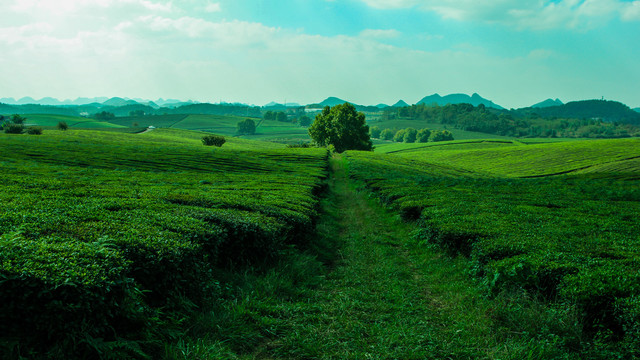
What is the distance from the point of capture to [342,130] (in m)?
90.8

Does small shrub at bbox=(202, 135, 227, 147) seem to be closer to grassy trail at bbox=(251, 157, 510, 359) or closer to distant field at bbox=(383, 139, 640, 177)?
distant field at bbox=(383, 139, 640, 177)

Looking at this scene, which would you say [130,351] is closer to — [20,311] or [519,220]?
[20,311]

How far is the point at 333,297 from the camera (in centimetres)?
798

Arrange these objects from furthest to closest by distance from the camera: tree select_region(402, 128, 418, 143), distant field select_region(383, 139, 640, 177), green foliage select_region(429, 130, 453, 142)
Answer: tree select_region(402, 128, 418, 143), green foliage select_region(429, 130, 453, 142), distant field select_region(383, 139, 640, 177)

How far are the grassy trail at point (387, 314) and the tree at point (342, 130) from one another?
3163 inches

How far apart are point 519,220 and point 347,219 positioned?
8.54 metres

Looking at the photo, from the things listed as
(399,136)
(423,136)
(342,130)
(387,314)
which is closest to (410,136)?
(423,136)

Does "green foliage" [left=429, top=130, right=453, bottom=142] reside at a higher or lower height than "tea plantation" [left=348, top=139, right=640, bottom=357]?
higher

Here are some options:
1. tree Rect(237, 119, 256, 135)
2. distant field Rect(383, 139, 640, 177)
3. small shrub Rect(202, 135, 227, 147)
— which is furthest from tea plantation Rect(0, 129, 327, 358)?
tree Rect(237, 119, 256, 135)

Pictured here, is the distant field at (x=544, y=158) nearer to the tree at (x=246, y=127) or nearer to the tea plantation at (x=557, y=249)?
the tea plantation at (x=557, y=249)

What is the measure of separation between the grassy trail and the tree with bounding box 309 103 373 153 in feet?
264

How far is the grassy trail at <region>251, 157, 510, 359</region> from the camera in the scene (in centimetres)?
576

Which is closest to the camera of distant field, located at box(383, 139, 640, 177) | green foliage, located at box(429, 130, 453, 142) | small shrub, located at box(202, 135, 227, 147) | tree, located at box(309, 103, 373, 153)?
distant field, located at box(383, 139, 640, 177)

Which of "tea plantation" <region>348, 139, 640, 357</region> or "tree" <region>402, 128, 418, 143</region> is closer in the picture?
"tea plantation" <region>348, 139, 640, 357</region>
